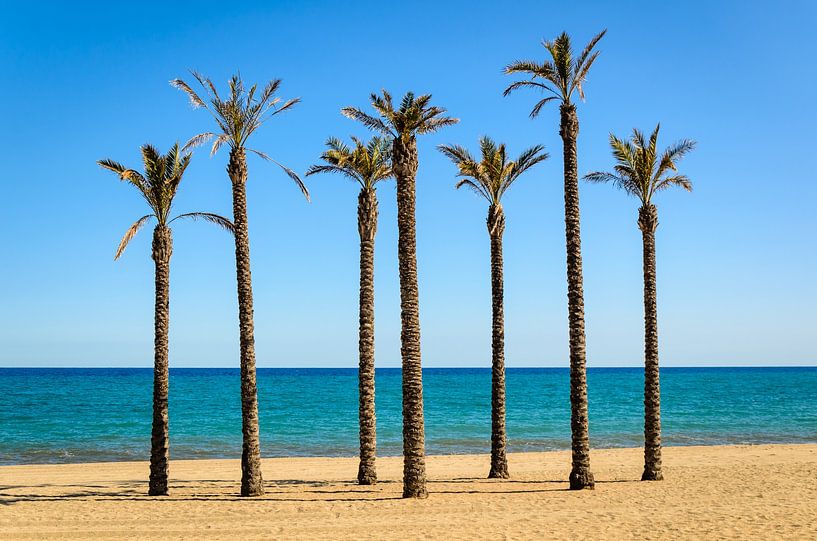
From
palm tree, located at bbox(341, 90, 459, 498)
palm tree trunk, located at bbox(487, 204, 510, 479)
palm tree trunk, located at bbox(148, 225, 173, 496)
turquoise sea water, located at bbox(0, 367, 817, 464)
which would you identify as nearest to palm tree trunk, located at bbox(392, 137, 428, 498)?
palm tree, located at bbox(341, 90, 459, 498)

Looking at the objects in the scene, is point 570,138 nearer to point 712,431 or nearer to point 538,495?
point 538,495

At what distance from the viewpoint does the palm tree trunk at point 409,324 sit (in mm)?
19734

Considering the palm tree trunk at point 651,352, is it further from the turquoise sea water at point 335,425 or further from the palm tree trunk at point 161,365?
the turquoise sea water at point 335,425

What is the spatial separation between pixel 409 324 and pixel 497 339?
4.94 metres

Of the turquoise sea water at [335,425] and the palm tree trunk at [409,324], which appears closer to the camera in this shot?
the palm tree trunk at [409,324]

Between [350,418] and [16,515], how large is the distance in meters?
46.8

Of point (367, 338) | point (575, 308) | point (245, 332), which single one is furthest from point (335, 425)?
point (575, 308)

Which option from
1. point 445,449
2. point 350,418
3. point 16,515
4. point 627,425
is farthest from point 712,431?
point 16,515

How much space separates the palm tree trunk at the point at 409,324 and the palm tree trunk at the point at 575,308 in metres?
4.84

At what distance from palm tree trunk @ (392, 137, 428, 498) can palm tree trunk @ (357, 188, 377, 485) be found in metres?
2.80

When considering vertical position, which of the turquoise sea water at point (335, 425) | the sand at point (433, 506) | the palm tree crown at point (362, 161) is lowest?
the turquoise sea water at point (335, 425)

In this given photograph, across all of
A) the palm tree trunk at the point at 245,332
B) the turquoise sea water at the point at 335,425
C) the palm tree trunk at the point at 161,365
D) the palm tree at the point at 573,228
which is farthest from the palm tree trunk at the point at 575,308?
the turquoise sea water at the point at 335,425

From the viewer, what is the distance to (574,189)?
21.6m

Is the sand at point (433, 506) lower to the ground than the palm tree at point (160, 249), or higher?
lower
